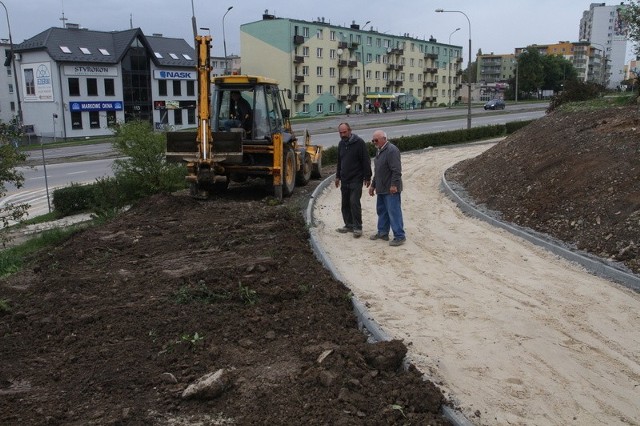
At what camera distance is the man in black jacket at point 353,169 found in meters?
10.1

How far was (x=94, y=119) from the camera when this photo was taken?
53562 mm

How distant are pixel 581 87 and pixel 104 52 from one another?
44.0 meters

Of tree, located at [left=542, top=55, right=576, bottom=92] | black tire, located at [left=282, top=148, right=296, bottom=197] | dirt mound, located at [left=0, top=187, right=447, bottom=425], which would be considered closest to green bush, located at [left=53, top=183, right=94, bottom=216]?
black tire, located at [left=282, top=148, right=296, bottom=197]

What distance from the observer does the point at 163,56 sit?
5953 centimetres

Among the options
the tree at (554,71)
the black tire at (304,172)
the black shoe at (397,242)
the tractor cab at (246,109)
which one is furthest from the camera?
the tree at (554,71)

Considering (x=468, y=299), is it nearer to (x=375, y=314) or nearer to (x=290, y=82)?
(x=375, y=314)

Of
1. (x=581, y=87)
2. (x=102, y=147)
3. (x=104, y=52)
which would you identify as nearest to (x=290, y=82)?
(x=104, y=52)

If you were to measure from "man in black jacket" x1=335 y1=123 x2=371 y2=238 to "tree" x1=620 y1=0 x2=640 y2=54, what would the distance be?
478 inches

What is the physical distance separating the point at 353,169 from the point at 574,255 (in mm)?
3703

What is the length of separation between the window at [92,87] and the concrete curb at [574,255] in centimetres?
4818

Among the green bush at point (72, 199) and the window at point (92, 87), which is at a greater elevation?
the window at point (92, 87)

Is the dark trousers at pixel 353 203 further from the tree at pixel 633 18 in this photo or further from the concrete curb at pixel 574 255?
the tree at pixel 633 18

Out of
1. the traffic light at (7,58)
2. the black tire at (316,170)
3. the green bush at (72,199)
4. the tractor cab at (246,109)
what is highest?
the traffic light at (7,58)

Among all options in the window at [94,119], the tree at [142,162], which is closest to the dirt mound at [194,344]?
the tree at [142,162]
